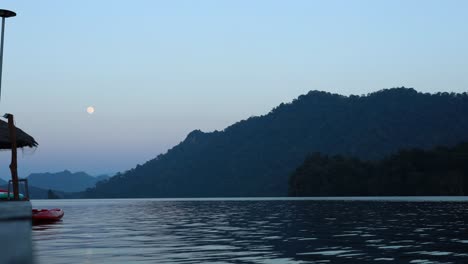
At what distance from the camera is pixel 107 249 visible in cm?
3622

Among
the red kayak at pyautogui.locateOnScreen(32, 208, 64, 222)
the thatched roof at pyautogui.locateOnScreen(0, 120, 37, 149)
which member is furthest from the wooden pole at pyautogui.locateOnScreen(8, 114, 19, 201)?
the red kayak at pyautogui.locateOnScreen(32, 208, 64, 222)

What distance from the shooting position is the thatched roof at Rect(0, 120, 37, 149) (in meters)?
23.8

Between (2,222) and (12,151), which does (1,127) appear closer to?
(12,151)

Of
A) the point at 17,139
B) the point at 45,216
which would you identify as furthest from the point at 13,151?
the point at 45,216

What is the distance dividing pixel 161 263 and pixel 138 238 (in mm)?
16741

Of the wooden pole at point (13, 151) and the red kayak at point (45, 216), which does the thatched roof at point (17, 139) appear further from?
the red kayak at point (45, 216)

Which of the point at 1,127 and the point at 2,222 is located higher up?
the point at 1,127

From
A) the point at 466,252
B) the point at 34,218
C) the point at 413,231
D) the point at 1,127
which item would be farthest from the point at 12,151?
the point at 34,218

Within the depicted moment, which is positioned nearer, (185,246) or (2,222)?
(2,222)

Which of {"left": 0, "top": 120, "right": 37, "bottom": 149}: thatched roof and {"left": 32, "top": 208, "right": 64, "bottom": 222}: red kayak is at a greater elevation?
{"left": 0, "top": 120, "right": 37, "bottom": 149}: thatched roof

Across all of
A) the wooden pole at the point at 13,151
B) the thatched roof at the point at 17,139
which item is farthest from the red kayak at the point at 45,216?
the wooden pole at the point at 13,151

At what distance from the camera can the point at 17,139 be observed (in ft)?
80.5

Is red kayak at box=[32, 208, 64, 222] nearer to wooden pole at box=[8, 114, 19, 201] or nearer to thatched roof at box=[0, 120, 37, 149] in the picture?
thatched roof at box=[0, 120, 37, 149]

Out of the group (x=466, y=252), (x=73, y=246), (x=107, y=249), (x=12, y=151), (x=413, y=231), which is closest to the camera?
(x=12, y=151)
